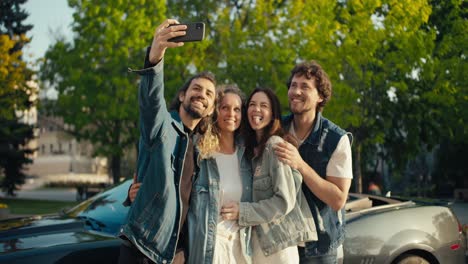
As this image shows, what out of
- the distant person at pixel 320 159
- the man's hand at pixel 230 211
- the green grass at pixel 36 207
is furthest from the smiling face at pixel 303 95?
the green grass at pixel 36 207

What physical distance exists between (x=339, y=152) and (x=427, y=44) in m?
14.1

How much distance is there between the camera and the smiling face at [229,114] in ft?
10.6

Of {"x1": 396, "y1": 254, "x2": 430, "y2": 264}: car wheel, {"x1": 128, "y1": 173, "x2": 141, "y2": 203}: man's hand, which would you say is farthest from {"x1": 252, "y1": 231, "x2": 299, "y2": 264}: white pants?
{"x1": 396, "y1": 254, "x2": 430, "y2": 264}: car wheel

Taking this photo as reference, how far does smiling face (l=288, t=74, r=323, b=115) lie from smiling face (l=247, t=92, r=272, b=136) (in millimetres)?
176

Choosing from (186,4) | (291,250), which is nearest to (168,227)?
(291,250)

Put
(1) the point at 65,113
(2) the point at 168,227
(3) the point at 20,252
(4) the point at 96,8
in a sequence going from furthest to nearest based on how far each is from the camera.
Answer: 1. (1) the point at 65,113
2. (4) the point at 96,8
3. (3) the point at 20,252
4. (2) the point at 168,227

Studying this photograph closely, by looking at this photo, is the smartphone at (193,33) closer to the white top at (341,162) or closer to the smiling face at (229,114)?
the smiling face at (229,114)

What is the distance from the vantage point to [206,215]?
2959 millimetres

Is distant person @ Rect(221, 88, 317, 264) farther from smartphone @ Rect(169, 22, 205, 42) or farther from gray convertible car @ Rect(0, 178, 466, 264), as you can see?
gray convertible car @ Rect(0, 178, 466, 264)

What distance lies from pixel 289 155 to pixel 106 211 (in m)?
2.46

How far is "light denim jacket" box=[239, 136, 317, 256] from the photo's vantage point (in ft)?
10.0

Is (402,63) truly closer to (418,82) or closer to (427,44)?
(427,44)

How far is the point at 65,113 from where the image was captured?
2564cm

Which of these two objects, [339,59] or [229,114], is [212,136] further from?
[339,59]
